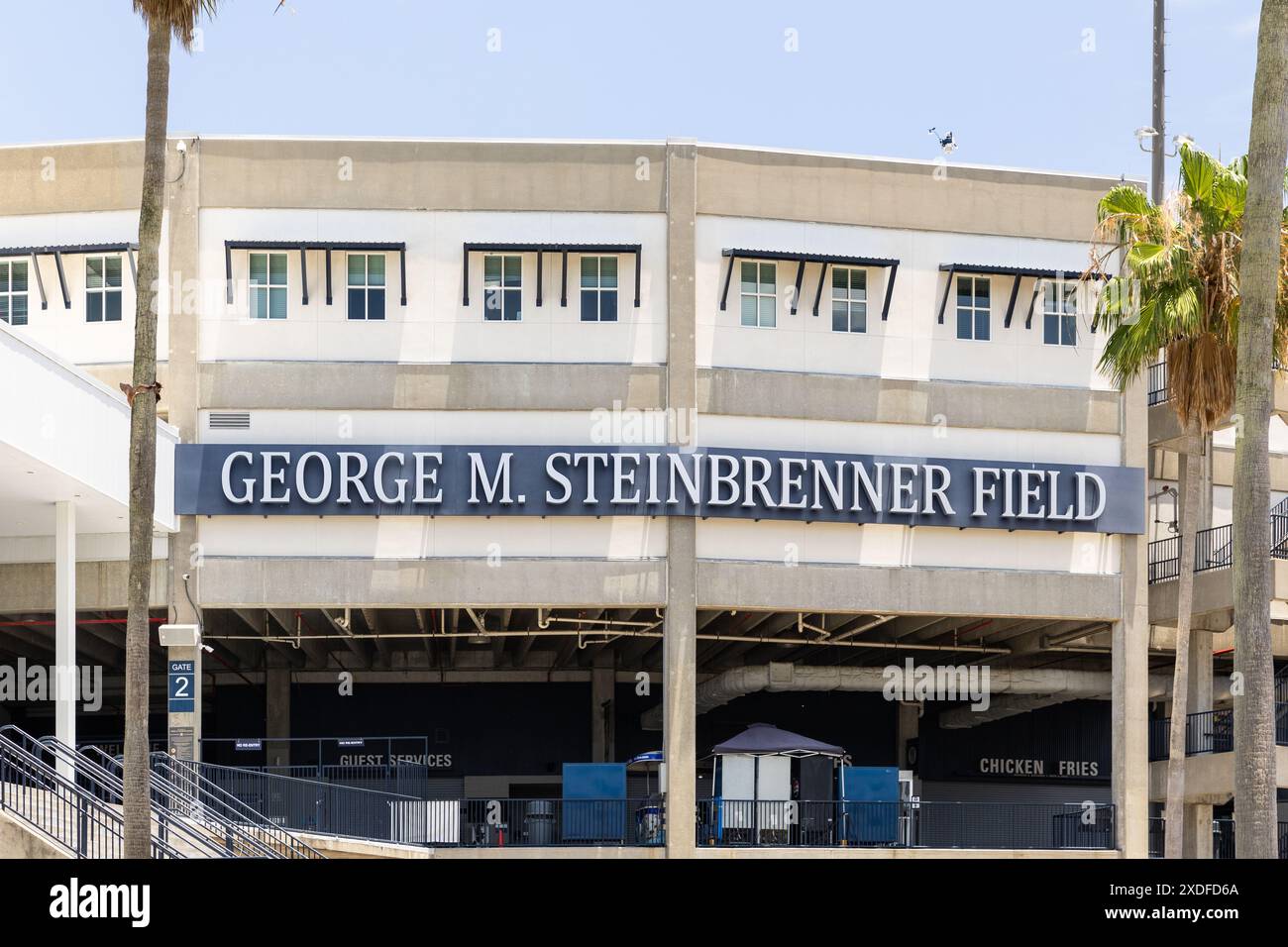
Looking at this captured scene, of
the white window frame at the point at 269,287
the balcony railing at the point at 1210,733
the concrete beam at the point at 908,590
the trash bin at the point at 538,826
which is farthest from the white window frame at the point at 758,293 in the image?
the balcony railing at the point at 1210,733

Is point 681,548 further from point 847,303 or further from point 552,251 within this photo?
point 552,251

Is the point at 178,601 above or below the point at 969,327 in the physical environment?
below

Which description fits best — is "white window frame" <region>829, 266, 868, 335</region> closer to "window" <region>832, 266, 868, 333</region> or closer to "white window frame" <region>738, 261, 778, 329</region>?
"window" <region>832, 266, 868, 333</region>

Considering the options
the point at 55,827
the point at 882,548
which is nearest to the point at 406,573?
the point at 882,548

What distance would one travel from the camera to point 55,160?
35.1 meters

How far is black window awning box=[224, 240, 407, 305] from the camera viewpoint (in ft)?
113

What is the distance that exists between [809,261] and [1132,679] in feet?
35.4

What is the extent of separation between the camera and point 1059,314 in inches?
1442

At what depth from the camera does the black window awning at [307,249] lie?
113 ft

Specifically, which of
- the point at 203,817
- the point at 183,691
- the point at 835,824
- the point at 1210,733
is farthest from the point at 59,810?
the point at 1210,733

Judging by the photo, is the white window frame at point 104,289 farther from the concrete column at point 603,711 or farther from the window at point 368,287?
the concrete column at point 603,711

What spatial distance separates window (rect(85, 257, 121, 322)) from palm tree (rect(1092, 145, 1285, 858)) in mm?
18925
